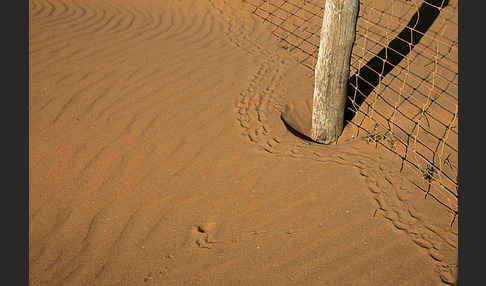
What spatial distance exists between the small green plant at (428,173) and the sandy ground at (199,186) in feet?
0.79

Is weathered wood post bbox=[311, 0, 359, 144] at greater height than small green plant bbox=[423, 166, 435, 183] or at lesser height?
greater

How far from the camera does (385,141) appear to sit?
3875mm

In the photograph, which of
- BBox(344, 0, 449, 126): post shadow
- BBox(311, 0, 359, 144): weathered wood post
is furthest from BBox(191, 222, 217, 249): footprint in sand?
BBox(344, 0, 449, 126): post shadow

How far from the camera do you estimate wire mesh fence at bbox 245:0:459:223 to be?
3.73 metres

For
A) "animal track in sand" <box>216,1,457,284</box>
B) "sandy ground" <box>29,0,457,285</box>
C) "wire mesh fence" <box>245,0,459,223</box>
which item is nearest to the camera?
"sandy ground" <box>29,0,457,285</box>

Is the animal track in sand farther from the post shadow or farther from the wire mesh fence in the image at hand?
the post shadow

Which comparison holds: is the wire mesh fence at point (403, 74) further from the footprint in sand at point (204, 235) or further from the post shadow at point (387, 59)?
the footprint in sand at point (204, 235)

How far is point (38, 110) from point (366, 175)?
3.52 metres

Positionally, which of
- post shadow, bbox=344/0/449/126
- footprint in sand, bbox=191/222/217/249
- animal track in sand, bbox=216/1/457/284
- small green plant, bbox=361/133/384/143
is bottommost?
post shadow, bbox=344/0/449/126

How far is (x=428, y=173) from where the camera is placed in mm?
3469

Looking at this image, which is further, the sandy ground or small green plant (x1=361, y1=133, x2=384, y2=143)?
small green plant (x1=361, y1=133, x2=384, y2=143)

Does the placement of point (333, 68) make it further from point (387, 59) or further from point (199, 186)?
point (387, 59)

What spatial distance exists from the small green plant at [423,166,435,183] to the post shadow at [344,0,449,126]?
1048mm

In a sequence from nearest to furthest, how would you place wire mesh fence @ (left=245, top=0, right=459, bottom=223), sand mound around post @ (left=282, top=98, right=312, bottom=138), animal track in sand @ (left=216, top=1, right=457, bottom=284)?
1. animal track in sand @ (left=216, top=1, right=457, bottom=284)
2. wire mesh fence @ (left=245, top=0, right=459, bottom=223)
3. sand mound around post @ (left=282, top=98, right=312, bottom=138)
